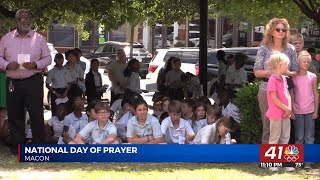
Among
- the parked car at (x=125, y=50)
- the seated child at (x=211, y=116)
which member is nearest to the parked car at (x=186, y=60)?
the parked car at (x=125, y=50)

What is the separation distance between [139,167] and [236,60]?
5.78 metres

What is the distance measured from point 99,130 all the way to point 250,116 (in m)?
1.91

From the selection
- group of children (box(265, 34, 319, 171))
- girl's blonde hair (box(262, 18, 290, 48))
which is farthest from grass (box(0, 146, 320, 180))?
girl's blonde hair (box(262, 18, 290, 48))

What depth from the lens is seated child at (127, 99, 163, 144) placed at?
8492 mm

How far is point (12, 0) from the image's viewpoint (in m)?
12.9

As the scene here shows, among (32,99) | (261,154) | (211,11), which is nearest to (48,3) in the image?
(32,99)

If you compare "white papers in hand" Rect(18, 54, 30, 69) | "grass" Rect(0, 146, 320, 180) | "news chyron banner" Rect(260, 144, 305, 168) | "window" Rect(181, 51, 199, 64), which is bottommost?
"grass" Rect(0, 146, 320, 180)

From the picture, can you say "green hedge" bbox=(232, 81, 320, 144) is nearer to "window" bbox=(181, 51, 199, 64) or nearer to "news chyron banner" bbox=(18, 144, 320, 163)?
"news chyron banner" bbox=(18, 144, 320, 163)

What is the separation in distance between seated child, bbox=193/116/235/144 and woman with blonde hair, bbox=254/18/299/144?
0.62 m

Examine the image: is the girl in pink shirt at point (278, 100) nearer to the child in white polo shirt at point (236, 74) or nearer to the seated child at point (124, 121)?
the seated child at point (124, 121)

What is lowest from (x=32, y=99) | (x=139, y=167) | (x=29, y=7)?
(x=139, y=167)

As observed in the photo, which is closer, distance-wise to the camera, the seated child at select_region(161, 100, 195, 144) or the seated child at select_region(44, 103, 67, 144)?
the seated child at select_region(161, 100, 195, 144)

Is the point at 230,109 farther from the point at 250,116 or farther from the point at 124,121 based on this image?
the point at 124,121

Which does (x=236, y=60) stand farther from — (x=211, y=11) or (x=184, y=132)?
(x=211, y=11)
